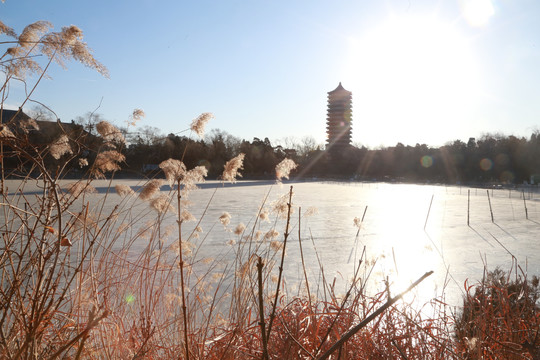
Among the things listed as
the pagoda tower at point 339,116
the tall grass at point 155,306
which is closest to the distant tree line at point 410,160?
the pagoda tower at point 339,116

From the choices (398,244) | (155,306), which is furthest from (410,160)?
(155,306)

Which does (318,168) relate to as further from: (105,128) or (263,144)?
(105,128)

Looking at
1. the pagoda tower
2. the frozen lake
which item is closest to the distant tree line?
the pagoda tower

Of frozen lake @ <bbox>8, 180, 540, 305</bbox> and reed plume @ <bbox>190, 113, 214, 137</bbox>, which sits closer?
reed plume @ <bbox>190, 113, 214, 137</bbox>

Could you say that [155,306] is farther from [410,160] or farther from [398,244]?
A: [410,160]

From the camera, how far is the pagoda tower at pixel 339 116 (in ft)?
257

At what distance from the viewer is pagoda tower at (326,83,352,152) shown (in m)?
78.3

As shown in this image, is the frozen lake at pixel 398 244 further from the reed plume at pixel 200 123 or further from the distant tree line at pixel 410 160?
the distant tree line at pixel 410 160

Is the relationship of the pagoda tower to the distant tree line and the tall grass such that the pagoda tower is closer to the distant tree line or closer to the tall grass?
the distant tree line

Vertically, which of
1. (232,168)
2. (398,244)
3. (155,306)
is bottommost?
(398,244)

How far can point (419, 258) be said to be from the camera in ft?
19.9

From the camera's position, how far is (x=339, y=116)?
82.3 m

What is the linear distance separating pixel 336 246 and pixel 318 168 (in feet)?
178

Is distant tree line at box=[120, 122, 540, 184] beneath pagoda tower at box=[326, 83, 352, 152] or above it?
beneath
